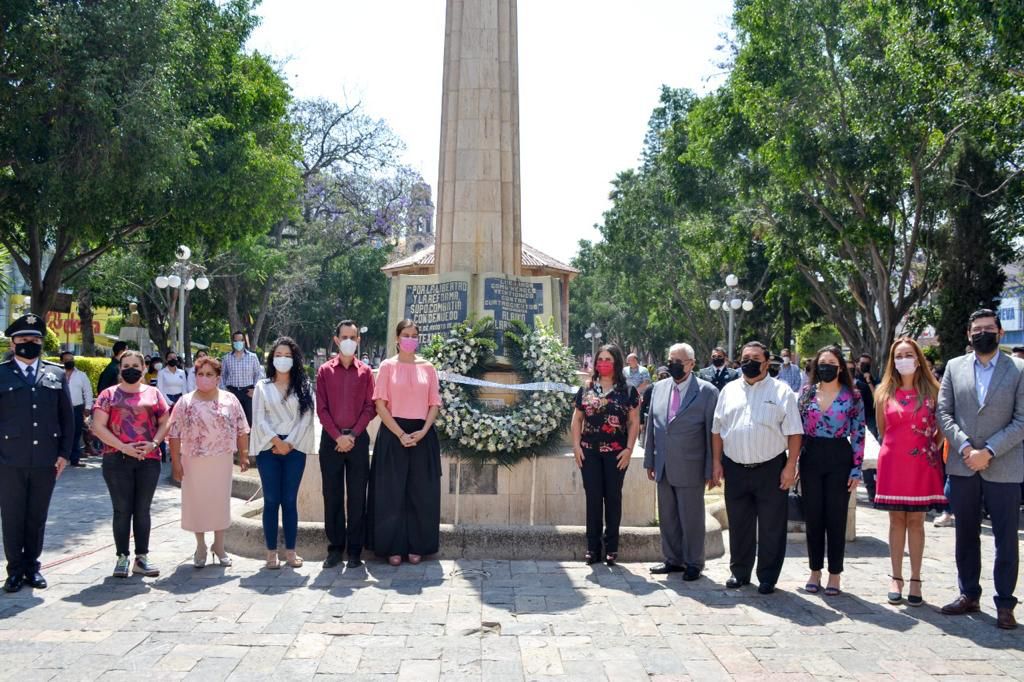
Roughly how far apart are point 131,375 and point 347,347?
1.57 metres

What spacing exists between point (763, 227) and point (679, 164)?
2779 millimetres

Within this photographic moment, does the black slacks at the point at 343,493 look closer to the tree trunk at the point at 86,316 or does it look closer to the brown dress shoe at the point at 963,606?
the brown dress shoe at the point at 963,606

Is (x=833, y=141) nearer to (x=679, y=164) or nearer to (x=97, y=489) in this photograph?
(x=679, y=164)

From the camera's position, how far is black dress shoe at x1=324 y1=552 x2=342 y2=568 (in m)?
7.68

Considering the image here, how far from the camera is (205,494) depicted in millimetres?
7621

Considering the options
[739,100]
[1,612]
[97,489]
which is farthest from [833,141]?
[1,612]

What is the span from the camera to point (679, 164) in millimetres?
26984

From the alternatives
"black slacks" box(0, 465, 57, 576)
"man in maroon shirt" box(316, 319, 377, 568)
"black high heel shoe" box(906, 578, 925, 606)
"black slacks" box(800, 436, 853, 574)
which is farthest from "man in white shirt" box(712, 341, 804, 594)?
"black slacks" box(0, 465, 57, 576)

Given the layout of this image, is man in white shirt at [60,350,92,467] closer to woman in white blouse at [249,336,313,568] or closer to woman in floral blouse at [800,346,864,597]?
woman in white blouse at [249,336,313,568]

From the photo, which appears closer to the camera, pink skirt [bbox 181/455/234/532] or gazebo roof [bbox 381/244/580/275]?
pink skirt [bbox 181/455/234/532]

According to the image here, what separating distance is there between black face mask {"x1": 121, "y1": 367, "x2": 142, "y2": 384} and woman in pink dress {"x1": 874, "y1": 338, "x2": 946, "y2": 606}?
206 inches

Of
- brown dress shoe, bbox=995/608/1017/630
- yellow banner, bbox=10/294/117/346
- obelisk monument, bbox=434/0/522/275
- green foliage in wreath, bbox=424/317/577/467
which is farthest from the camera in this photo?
yellow banner, bbox=10/294/117/346

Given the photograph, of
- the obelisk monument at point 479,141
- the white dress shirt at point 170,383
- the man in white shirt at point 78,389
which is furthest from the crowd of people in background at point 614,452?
the white dress shirt at point 170,383

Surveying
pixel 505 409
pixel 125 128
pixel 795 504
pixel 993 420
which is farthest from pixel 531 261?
pixel 993 420
